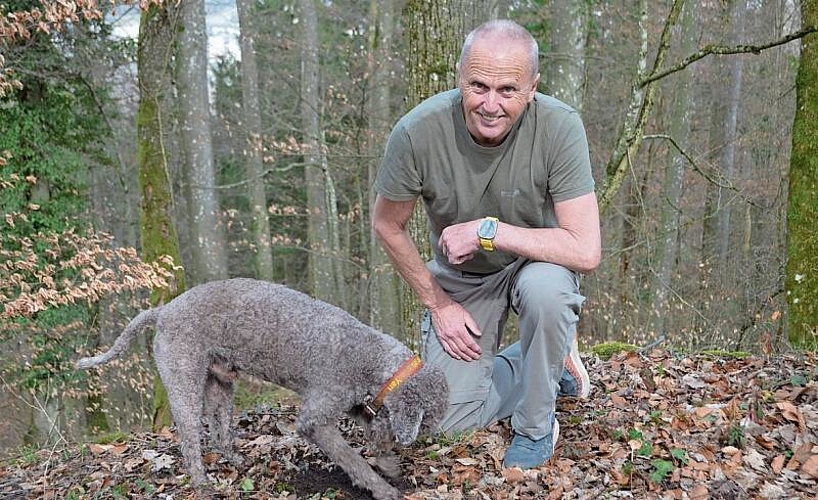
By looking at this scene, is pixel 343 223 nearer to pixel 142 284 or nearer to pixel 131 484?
pixel 142 284

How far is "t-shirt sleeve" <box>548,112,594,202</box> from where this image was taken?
3.32m

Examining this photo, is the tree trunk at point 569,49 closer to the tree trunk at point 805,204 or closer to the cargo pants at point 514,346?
the tree trunk at point 805,204

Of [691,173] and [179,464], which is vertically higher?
[691,173]

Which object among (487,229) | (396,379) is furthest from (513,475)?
(487,229)

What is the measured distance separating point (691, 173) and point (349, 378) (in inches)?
508

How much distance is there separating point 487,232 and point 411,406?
96 cm

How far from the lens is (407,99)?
5.21m

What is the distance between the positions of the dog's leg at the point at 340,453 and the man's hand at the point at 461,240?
41.9 inches

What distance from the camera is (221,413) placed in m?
3.96

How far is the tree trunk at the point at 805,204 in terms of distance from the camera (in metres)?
5.04

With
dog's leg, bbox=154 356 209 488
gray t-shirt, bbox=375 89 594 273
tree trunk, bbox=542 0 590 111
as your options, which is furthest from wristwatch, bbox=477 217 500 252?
tree trunk, bbox=542 0 590 111

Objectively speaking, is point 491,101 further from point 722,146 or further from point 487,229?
point 722,146

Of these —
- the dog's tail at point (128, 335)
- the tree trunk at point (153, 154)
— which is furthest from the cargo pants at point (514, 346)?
the tree trunk at point (153, 154)

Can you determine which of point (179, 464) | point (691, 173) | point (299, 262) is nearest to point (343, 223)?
point (299, 262)
